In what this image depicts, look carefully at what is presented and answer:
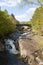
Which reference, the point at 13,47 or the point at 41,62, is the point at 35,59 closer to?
the point at 41,62

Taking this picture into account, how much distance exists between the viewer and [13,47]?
50.6m

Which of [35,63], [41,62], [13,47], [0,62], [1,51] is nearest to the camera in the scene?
[41,62]

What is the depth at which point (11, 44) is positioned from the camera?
53.7m

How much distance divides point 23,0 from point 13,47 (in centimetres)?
2861

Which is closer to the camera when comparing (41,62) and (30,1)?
(30,1)

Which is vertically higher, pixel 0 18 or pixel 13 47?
pixel 0 18

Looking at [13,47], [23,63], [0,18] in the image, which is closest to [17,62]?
[23,63]

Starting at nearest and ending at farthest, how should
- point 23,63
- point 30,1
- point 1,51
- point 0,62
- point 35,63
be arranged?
point 30,1 < point 35,63 < point 23,63 < point 0,62 < point 1,51

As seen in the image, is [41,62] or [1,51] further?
[1,51]

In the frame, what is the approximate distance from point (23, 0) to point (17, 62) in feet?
49.8

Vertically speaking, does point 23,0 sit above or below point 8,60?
above

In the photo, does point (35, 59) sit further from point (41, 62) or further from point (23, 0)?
point (23, 0)

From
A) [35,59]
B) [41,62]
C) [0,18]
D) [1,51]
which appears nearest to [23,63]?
[35,59]

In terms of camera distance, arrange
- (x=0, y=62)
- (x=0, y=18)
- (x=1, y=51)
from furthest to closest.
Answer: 1. (x=0, y=18)
2. (x=1, y=51)
3. (x=0, y=62)
